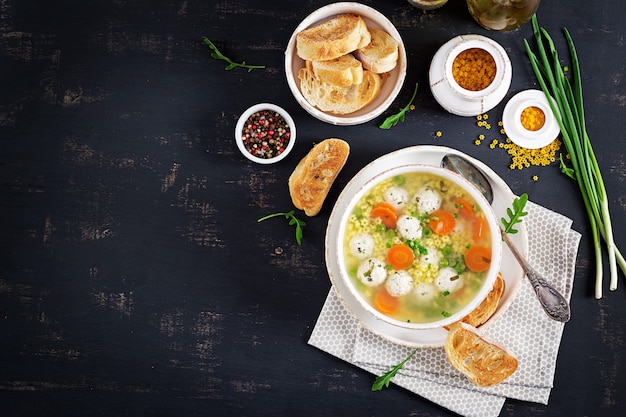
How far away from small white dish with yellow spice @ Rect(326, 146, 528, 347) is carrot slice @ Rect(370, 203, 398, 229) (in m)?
0.11

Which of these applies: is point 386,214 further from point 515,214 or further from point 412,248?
point 515,214

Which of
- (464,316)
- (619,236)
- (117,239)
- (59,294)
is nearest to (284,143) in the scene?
(117,239)

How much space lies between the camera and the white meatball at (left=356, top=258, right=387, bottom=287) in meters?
2.26

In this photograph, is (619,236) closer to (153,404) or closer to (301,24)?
(301,24)

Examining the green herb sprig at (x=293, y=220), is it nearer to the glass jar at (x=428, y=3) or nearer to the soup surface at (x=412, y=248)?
the soup surface at (x=412, y=248)

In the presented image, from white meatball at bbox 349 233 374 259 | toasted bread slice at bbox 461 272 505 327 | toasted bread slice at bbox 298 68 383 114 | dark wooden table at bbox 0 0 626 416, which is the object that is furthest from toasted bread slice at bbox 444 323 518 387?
toasted bread slice at bbox 298 68 383 114

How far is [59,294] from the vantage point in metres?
2.65

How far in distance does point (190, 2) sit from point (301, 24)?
0.54 meters

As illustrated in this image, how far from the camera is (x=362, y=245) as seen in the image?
2273 millimetres

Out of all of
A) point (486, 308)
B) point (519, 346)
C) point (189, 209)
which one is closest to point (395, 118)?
point (486, 308)

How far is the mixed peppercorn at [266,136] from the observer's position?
2.54m

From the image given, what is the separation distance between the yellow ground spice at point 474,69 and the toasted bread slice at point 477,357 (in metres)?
0.93

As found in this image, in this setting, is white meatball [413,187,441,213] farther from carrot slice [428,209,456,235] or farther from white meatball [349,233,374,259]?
white meatball [349,233,374,259]

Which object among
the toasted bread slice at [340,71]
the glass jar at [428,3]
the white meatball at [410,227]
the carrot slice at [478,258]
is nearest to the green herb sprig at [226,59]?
the toasted bread slice at [340,71]
